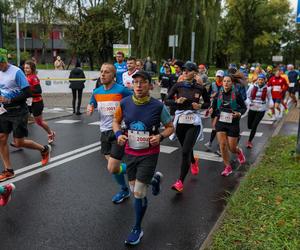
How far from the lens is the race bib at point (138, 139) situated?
371 cm

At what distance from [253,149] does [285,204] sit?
388cm

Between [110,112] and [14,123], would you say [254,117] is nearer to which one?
[110,112]

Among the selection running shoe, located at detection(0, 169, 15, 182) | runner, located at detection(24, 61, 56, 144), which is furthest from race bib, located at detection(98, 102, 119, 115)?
runner, located at detection(24, 61, 56, 144)

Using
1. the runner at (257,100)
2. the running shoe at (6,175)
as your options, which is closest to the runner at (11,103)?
the running shoe at (6,175)

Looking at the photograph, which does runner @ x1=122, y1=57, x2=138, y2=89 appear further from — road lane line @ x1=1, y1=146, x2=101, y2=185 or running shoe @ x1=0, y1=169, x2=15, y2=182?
running shoe @ x1=0, y1=169, x2=15, y2=182

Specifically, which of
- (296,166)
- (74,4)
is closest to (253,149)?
(296,166)

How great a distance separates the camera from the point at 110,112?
15.6 ft

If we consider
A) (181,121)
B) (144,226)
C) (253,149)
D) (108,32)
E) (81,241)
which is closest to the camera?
(81,241)

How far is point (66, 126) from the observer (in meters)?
10.6

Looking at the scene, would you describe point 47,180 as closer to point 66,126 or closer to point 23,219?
point 23,219

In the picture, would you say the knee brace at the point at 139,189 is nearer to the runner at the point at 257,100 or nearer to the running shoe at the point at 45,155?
the running shoe at the point at 45,155

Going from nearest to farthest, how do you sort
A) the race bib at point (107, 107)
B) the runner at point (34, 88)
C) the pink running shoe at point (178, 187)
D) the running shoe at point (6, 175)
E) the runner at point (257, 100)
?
the race bib at point (107, 107) → the pink running shoe at point (178, 187) → the running shoe at point (6, 175) → the runner at point (34, 88) → the runner at point (257, 100)

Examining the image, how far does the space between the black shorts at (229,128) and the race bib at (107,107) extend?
2.03 metres

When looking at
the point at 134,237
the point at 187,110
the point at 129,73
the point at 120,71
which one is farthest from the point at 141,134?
the point at 120,71
